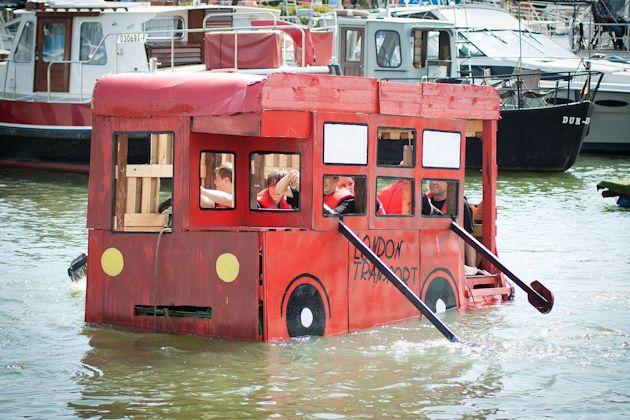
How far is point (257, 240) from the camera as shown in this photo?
33.7 feet

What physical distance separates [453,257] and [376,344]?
1.71 m

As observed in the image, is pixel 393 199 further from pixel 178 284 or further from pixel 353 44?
pixel 353 44

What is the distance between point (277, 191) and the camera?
11367mm

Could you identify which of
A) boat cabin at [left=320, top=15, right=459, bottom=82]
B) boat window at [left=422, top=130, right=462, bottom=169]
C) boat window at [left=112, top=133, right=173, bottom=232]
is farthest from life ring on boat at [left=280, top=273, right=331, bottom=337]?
boat cabin at [left=320, top=15, right=459, bottom=82]

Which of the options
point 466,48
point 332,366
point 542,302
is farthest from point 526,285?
point 466,48

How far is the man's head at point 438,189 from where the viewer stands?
12.9m

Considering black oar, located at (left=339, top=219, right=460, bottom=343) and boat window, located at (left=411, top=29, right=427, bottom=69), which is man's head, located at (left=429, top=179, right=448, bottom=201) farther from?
boat window, located at (left=411, top=29, right=427, bottom=69)

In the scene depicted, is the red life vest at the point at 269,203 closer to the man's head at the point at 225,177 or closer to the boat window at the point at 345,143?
the man's head at the point at 225,177

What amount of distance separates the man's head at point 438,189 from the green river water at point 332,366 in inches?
49.8

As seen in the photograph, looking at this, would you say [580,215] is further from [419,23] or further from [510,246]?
[419,23]

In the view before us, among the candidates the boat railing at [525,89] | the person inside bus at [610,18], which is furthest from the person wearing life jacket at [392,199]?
the person inside bus at [610,18]

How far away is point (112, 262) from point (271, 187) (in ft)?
5.36

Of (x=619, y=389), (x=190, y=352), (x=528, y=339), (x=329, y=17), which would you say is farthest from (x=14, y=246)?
(x=329, y=17)

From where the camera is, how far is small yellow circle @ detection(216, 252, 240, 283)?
10.4m
